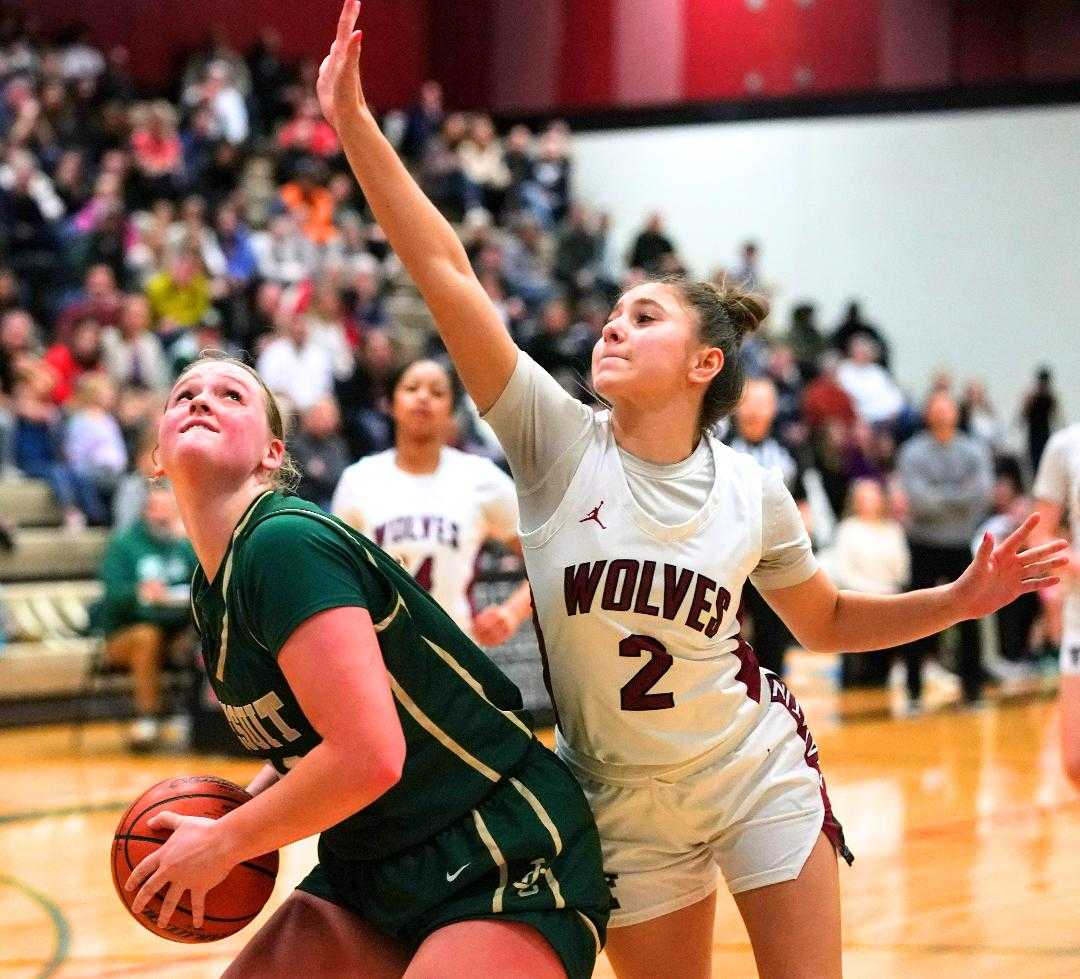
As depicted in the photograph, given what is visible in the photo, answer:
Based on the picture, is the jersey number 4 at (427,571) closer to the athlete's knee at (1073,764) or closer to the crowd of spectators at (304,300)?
the athlete's knee at (1073,764)

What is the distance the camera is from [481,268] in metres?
16.3

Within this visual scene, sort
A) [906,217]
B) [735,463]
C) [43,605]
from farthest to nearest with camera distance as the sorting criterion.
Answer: [906,217] < [43,605] < [735,463]

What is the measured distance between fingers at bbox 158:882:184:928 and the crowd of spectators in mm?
6634

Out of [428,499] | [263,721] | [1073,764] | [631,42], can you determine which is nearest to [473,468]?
[428,499]

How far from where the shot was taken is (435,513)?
6.42 m

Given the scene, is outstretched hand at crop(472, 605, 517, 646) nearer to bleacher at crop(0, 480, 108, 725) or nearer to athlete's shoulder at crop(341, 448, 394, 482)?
athlete's shoulder at crop(341, 448, 394, 482)

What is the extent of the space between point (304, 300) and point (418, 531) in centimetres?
837

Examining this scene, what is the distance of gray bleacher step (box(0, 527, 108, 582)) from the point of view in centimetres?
1079

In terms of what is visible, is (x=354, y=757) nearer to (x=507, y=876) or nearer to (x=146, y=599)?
(x=507, y=876)

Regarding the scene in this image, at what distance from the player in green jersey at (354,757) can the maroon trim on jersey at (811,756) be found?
1.83 ft

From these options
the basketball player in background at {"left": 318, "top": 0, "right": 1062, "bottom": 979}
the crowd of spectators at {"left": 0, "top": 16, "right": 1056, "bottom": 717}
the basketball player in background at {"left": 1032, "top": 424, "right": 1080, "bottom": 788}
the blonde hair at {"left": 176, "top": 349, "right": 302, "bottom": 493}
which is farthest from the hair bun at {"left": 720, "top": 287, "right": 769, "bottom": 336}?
the crowd of spectators at {"left": 0, "top": 16, "right": 1056, "bottom": 717}

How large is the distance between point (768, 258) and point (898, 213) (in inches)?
60.6

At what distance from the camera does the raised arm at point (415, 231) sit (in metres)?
2.84

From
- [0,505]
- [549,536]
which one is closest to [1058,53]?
[0,505]
